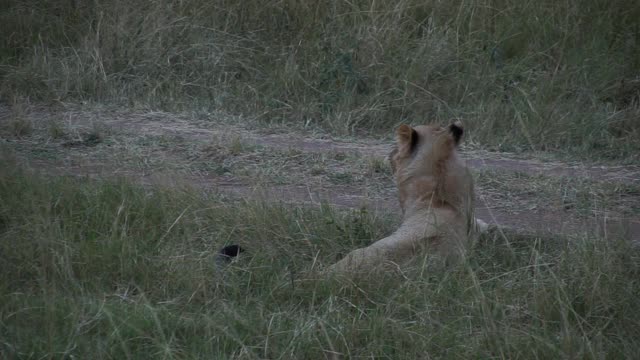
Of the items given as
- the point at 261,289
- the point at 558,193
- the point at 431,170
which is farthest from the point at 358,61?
the point at 261,289

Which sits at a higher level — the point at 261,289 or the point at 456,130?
the point at 456,130

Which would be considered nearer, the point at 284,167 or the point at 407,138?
the point at 407,138

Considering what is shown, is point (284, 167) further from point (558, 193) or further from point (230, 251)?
point (230, 251)

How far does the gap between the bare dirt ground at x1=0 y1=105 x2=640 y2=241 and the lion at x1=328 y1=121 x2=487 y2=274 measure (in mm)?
445

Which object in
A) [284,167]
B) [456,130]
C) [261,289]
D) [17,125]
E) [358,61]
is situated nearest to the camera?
[261,289]

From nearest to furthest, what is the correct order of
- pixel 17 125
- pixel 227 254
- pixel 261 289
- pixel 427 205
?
1. pixel 261 289
2. pixel 227 254
3. pixel 427 205
4. pixel 17 125

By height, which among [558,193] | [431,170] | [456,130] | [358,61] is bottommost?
[358,61]

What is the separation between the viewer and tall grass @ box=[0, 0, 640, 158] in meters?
7.31

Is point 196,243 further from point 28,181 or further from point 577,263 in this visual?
point 577,263

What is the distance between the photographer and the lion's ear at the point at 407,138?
473 cm

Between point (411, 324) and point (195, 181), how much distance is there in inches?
94.9

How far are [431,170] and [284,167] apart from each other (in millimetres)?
1647

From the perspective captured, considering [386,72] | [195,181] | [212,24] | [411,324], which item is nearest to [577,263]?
[411,324]

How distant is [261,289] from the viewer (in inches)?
163
